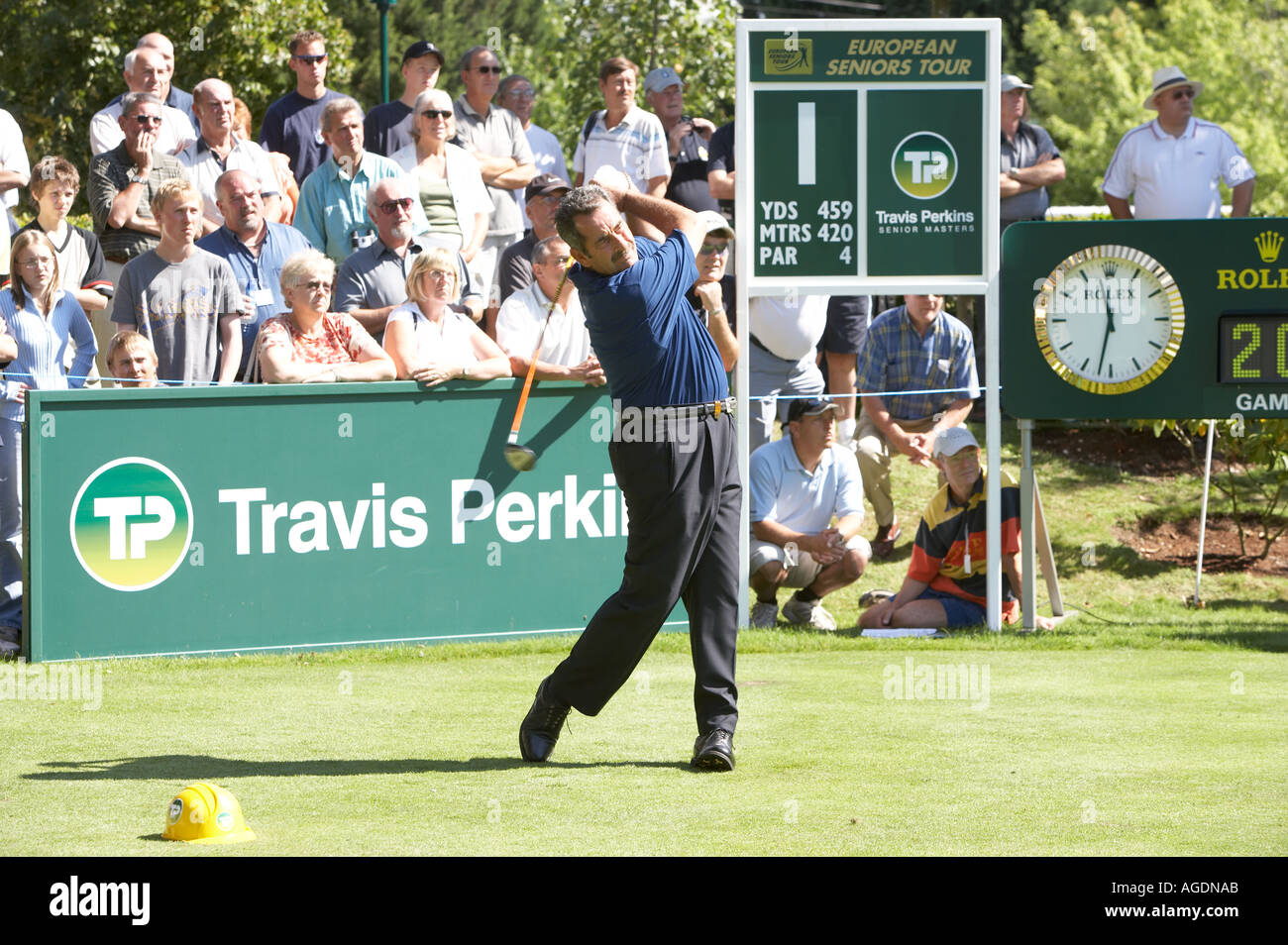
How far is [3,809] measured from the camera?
6.19 m

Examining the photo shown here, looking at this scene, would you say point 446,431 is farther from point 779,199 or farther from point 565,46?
point 565,46

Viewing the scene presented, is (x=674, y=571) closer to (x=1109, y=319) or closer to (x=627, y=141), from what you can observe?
(x=1109, y=319)

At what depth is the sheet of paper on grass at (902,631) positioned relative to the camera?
435 inches

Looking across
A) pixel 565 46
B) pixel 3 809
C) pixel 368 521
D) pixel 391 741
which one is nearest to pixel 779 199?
pixel 368 521

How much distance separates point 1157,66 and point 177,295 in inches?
1303

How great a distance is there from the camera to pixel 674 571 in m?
7.00

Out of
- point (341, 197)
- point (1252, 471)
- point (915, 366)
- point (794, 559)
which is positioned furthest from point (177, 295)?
point (1252, 471)

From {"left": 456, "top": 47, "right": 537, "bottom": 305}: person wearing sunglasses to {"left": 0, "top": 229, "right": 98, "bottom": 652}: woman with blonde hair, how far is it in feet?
12.3

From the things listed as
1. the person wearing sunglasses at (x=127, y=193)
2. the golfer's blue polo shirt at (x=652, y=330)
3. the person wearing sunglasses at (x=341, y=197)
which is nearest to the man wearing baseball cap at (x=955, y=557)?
the person wearing sunglasses at (x=341, y=197)

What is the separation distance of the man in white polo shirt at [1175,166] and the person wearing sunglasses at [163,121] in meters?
6.80

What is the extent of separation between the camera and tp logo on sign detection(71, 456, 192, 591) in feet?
32.4

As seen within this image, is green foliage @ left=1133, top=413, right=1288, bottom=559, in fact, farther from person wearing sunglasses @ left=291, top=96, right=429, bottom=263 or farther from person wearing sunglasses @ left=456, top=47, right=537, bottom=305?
person wearing sunglasses @ left=291, top=96, right=429, bottom=263

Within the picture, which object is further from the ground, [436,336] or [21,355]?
[436,336]

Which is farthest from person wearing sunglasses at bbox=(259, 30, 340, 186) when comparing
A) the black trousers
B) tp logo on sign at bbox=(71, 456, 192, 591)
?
the black trousers
